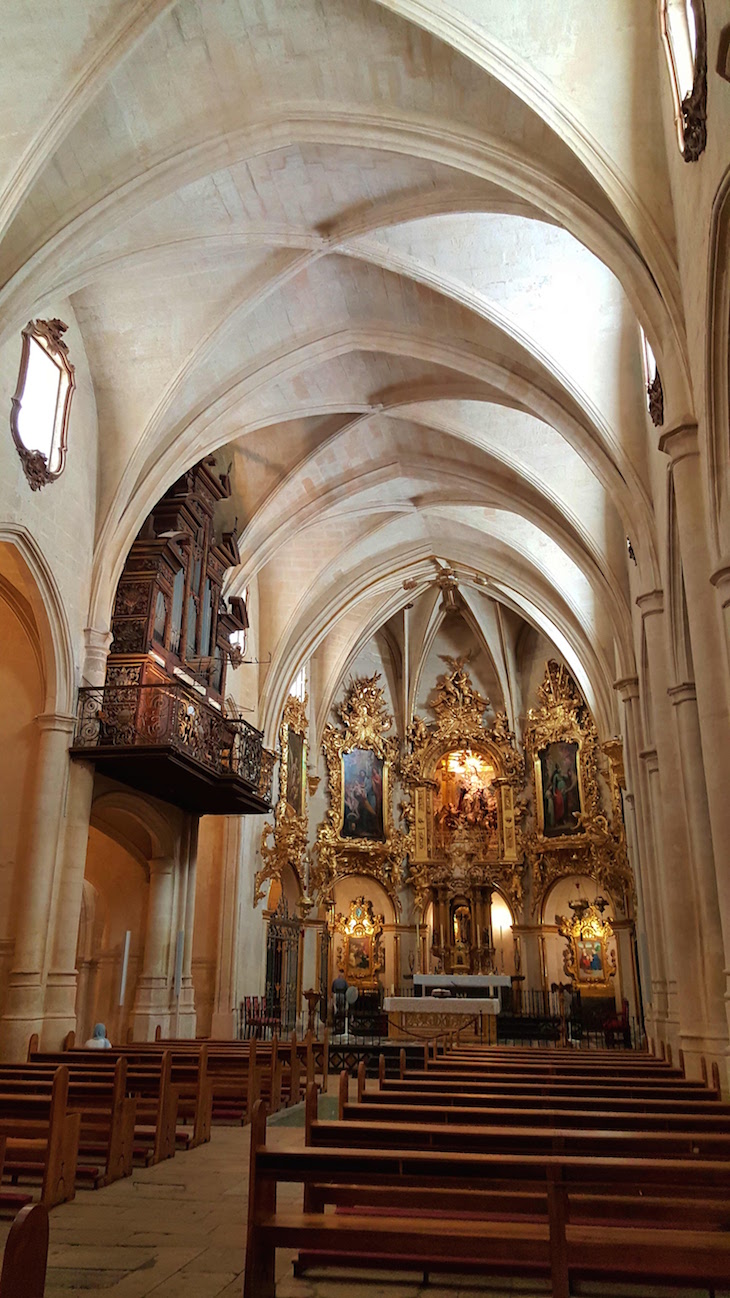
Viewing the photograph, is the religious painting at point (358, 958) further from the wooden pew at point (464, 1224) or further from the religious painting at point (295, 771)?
the wooden pew at point (464, 1224)

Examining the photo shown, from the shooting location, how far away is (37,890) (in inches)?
531

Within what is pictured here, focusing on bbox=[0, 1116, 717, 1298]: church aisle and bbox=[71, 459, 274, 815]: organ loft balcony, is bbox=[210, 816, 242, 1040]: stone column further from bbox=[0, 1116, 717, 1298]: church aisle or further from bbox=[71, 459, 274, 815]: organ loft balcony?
bbox=[0, 1116, 717, 1298]: church aisle

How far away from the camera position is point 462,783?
107ft

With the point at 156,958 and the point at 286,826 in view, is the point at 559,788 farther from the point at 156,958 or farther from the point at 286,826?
the point at 156,958

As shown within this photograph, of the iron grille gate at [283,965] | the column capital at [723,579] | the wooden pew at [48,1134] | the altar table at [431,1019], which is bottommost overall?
the wooden pew at [48,1134]

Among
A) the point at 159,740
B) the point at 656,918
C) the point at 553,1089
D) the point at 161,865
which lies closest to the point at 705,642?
the point at 553,1089

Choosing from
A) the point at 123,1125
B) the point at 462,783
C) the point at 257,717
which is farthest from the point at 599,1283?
the point at 462,783

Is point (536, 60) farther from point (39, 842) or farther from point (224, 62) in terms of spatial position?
point (39, 842)

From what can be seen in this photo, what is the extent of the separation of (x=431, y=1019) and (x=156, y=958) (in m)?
6.65

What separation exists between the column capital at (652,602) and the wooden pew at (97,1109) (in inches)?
361

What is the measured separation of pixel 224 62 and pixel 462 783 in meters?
24.7

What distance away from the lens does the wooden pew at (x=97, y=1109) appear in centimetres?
750

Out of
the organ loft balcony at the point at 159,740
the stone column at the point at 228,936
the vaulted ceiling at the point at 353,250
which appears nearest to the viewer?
the vaulted ceiling at the point at 353,250

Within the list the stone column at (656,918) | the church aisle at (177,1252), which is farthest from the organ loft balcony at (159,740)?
the church aisle at (177,1252)
